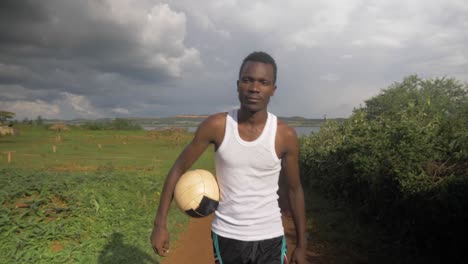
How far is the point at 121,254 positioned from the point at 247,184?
411 cm

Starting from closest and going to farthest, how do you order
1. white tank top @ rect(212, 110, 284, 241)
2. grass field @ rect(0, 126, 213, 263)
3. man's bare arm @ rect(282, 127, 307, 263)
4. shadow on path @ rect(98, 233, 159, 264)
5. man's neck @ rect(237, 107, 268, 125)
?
white tank top @ rect(212, 110, 284, 241) < man's neck @ rect(237, 107, 268, 125) < man's bare arm @ rect(282, 127, 307, 263) < grass field @ rect(0, 126, 213, 263) < shadow on path @ rect(98, 233, 159, 264)

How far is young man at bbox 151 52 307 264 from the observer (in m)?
2.30

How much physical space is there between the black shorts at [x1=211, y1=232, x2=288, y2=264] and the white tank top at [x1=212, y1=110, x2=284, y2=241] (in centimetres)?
4

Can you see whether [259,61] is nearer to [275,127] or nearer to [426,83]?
[275,127]

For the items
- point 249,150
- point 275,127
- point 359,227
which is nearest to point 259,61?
point 275,127

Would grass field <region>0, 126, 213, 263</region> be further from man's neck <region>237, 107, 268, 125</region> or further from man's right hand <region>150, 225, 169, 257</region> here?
man's neck <region>237, 107, 268, 125</region>

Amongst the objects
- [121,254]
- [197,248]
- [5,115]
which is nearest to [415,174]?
[197,248]

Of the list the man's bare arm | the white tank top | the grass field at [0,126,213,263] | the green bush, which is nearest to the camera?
the white tank top

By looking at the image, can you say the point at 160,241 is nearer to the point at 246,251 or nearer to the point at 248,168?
the point at 246,251

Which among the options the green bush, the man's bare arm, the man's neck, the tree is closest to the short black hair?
the man's neck

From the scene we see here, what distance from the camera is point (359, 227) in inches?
297

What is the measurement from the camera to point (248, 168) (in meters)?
Result: 2.29

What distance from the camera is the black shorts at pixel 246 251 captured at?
92.7 inches

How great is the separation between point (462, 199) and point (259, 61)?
357cm
